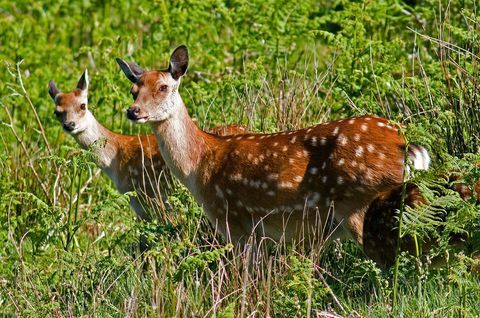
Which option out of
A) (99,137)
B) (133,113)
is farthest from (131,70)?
(99,137)

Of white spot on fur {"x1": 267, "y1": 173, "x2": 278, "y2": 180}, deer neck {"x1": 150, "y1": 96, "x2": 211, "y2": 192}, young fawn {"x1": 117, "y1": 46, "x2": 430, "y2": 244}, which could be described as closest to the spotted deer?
young fawn {"x1": 117, "y1": 46, "x2": 430, "y2": 244}

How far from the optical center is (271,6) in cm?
1089

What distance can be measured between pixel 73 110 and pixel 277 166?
289 cm

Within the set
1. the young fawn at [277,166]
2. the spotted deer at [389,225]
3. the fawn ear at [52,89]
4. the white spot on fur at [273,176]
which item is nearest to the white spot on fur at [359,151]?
the young fawn at [277,166]

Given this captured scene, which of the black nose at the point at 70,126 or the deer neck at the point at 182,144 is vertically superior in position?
the deer neck at the point at 182,144

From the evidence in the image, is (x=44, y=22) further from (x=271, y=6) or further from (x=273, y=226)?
(x=273, y=226)

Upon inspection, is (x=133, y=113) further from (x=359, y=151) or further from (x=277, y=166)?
(x=359, y=151)

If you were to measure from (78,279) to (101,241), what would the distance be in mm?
1883

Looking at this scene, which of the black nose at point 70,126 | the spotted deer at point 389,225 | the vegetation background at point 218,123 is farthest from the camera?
the black nose at point 70,126

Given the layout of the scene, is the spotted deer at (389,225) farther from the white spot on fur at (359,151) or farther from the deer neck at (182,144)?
the deer neck at (182,144)

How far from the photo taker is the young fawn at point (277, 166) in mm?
7406

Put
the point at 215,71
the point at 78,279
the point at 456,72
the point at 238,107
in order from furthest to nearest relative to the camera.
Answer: the point at 215,71
the point at 238,107
the point at 456,72
the point at 78,279

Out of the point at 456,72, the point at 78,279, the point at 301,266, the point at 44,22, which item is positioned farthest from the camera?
the point at 44,22

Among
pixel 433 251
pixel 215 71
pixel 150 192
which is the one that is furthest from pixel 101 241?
pixel 433 251
